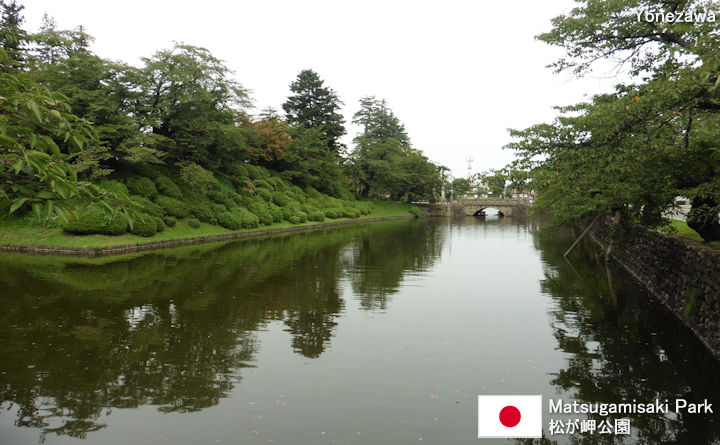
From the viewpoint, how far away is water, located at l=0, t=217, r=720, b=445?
6.74 meters

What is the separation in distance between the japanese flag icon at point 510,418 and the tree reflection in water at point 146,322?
3.87 meters

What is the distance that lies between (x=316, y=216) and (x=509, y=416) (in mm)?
40709

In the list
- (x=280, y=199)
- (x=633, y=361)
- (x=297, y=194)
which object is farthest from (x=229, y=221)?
(x=633, y=361)

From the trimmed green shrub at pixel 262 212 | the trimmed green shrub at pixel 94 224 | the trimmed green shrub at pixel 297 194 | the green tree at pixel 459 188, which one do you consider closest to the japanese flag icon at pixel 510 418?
→ the trimmed green shrub at pixel 94 224

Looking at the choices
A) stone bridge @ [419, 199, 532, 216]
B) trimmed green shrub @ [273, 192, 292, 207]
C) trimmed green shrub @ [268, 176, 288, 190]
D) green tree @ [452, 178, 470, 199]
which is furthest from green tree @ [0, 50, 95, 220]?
green tree @ [452, 178, 470, 199]

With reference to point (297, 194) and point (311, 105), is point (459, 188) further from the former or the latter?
point (297, 194)

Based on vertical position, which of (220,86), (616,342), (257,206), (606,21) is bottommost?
(616,342)

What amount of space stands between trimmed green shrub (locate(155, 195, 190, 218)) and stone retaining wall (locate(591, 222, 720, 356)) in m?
26.7

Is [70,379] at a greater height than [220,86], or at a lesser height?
lesser

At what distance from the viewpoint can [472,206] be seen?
87.1 meters

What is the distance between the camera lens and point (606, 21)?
11.9 meters

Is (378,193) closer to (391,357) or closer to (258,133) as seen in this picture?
(258,133)

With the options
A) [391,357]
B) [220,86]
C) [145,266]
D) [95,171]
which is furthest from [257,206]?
[391,357]

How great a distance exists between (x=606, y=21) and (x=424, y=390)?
1052cm
